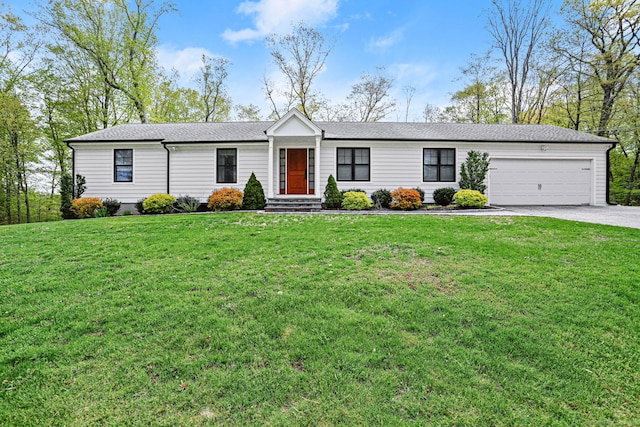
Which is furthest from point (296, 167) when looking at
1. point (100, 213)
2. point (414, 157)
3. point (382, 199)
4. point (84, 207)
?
point (84, 207)

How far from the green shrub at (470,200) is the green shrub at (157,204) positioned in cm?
1195

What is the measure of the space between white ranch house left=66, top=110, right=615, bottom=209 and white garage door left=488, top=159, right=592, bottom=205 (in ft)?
0.15

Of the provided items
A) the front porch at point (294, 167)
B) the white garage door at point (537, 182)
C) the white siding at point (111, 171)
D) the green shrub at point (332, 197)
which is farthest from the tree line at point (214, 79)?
the green shrub at point (332, 197)

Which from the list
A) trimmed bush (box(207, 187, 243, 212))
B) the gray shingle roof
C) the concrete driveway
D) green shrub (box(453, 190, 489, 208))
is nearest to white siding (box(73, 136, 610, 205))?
the gray shingle roof

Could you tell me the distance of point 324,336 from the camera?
2914mm

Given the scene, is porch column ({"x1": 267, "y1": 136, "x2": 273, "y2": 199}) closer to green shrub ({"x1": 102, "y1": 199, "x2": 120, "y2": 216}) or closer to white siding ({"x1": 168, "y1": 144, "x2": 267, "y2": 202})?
white siding ({"x1": 168, "y1": 144, "x2": 267, "y2": 202})

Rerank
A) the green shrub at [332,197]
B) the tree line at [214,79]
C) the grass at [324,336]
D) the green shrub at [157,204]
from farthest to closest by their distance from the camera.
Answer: the tree line at [214,79], the green shrub at [332,197], the green shrub at [157,204], the grass at [324,336]

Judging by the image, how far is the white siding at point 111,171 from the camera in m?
13.5

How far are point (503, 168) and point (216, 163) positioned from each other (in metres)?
13.5

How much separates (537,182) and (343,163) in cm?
919

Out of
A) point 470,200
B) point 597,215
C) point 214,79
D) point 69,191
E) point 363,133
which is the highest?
point 214,79

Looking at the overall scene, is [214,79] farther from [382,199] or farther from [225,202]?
[382,199]

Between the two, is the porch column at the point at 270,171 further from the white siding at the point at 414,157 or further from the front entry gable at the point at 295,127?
the white siding at the point at 414,157

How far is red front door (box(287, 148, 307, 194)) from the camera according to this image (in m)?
13.9
